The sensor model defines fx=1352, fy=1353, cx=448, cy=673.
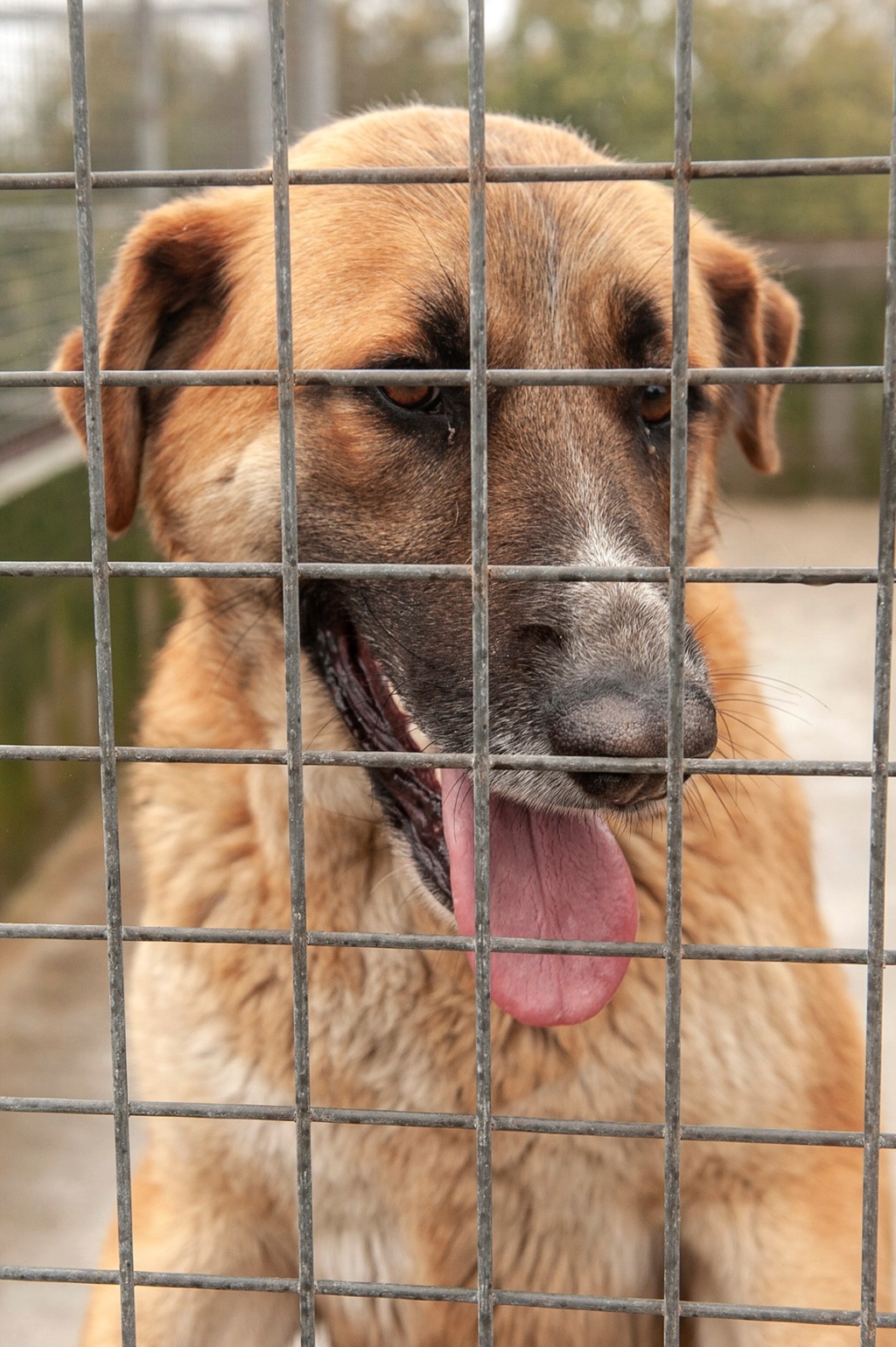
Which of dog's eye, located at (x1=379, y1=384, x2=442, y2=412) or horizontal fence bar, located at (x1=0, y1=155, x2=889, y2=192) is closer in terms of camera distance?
horizontal fence bar, located at (x1=0, y1=155, x2=889, y2=192)

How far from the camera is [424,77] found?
45.6 ft

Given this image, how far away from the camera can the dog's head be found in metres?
1.56

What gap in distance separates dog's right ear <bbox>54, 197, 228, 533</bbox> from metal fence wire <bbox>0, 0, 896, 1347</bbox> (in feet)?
2.44

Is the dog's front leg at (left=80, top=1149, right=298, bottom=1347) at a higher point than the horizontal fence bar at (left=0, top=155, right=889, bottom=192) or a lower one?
lower

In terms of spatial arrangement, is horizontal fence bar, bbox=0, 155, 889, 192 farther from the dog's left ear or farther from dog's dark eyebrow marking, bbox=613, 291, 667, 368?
the dog's left ear

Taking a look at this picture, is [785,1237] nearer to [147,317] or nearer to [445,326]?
[445,326]

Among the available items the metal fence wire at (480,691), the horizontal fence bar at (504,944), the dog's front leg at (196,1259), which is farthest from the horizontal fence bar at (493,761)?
the dog's front leg at (196,1259)

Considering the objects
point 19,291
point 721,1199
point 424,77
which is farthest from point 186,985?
point 424,77

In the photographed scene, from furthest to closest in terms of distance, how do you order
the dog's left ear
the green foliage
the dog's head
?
the green foliage
the dog's left ear
the dog's head

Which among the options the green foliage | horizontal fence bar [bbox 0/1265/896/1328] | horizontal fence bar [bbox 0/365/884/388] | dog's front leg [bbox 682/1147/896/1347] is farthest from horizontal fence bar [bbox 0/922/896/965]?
the green foliage

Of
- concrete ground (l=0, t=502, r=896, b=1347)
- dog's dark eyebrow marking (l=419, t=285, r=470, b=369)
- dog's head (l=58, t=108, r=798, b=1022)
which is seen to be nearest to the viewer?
dog's head (l=58, t=108, r=798, b=1022)

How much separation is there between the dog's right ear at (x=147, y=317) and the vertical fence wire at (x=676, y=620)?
1.04 m

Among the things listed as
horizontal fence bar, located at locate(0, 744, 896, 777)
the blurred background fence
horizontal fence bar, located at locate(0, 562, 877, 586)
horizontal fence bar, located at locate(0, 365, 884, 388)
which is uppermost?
the blurred background fence

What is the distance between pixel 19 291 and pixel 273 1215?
3901 mm
